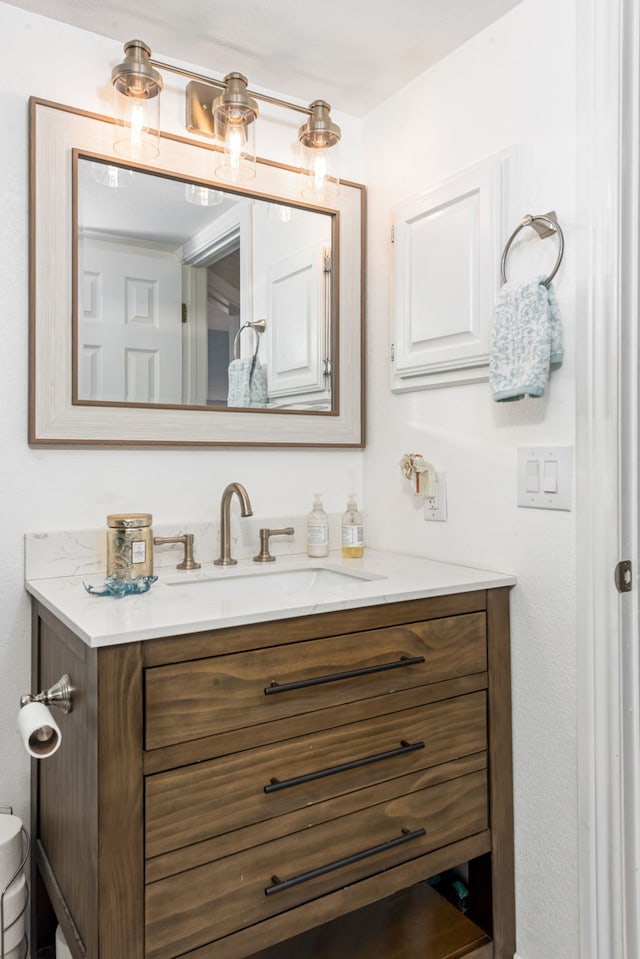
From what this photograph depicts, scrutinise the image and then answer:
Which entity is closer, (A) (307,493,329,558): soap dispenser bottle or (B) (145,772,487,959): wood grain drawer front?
(B) (145,772,487,959): wood grain drawer front

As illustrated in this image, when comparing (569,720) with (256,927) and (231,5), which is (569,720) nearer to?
(256,927)

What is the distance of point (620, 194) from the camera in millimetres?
1258

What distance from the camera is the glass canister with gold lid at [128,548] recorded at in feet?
4.58

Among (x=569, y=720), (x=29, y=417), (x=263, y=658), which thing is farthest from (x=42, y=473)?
(x=569, y=720)

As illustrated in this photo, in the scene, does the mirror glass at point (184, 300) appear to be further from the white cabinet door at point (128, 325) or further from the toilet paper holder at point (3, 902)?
the toilet paper holder at point (3, 902)

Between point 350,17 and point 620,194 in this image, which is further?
point 350,17

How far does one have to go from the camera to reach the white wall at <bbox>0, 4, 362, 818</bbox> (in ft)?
4.81

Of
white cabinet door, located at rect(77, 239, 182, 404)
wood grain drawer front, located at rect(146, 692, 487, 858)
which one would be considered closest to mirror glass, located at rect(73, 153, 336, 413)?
white cabinet door, located at rect(77, 239, 182, 404)

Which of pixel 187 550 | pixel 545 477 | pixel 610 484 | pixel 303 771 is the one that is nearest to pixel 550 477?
pixel 545 477

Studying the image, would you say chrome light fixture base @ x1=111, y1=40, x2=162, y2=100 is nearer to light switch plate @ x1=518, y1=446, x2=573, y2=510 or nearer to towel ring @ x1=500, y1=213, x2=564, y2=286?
towel ring @ x1=500, y1=213, x2=564, y2=286

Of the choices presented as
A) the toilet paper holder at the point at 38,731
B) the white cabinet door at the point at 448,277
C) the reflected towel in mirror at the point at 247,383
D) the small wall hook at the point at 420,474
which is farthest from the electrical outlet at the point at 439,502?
the toilet paper holder at the point at 38,731

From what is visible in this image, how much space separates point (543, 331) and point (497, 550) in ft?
1.69

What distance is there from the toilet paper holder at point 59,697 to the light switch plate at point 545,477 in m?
1.00

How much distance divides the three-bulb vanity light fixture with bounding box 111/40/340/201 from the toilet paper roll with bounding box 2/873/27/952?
1.64 meters
